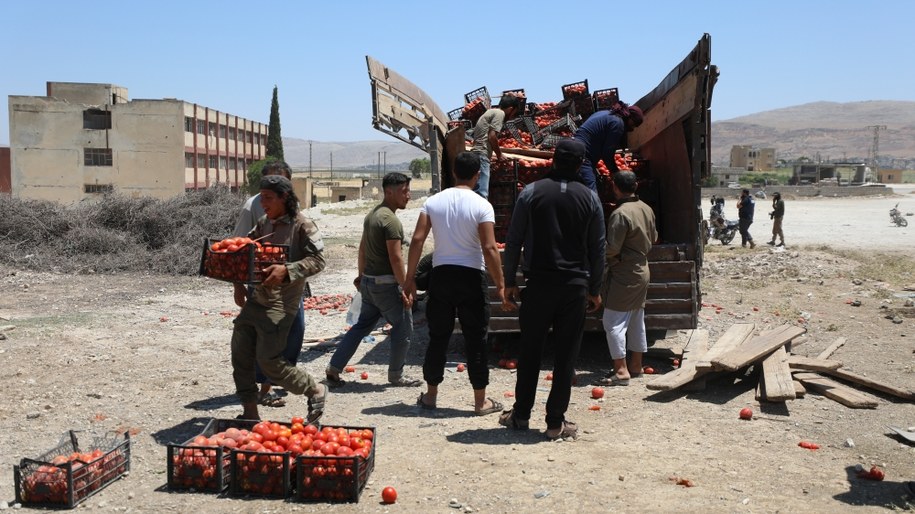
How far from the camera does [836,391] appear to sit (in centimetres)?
739

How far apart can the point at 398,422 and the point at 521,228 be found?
6.13ft

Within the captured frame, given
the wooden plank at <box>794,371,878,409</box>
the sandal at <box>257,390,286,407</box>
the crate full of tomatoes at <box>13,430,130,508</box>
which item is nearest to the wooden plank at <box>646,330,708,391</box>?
the wooden plank at <box>794,371,878,409</box>

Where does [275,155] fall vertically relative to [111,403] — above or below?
above

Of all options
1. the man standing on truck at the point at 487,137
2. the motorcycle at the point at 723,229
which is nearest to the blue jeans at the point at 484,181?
the man standing on truck at the point at 487,137

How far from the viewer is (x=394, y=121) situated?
38.2 feet

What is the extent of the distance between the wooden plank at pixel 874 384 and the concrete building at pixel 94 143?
56.3 m

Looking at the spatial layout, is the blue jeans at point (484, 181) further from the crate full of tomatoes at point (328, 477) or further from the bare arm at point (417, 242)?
the crate full of tomatoes at point (328, 477)

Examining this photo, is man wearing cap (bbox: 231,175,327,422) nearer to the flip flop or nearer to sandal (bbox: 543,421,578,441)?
the flip flop

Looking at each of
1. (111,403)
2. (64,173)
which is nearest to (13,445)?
(111,403)

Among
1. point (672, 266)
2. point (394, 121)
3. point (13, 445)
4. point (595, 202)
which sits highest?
point (394, 121)

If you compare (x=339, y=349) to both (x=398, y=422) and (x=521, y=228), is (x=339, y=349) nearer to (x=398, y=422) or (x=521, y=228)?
(x=398, y=422)

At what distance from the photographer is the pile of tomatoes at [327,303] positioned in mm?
12678

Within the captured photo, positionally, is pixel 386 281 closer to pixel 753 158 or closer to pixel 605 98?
pixel 605 98

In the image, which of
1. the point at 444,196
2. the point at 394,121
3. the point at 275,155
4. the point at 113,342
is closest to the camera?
the point at 444,196
